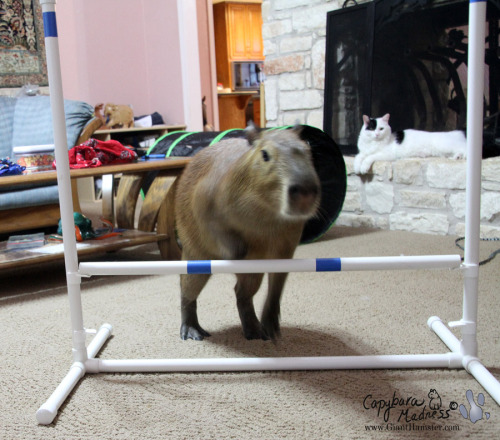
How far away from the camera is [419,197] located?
10.5 feet

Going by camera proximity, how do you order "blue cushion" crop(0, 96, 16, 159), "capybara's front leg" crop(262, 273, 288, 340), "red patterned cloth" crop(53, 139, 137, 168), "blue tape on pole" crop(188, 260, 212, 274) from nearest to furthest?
"blue tape on pole" crop(188, 260, 212, 274), "capybara's front leg" crop(262, 273, 288, 340), "red patterned cloth" crop(53, 139, 137, 168), "blue cushion" crop(0, 96, 16, 159)

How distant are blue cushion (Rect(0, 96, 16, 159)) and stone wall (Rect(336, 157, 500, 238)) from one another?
2.21m

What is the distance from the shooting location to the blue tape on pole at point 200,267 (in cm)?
132

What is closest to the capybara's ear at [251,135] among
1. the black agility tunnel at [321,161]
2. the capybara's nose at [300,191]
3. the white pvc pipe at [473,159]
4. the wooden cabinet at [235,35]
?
the capybara's nose at [300,191]

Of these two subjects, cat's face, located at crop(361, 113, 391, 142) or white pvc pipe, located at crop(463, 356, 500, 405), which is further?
cat's face, located at crop(361, 113, 391, 142)

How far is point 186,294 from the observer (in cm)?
161

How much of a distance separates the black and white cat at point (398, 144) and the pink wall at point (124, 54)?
10.1ft

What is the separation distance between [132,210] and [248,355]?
60.0 inches

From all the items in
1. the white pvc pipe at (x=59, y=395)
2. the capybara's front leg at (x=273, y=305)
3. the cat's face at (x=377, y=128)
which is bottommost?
the white pvc pipe at (x=59, y=395)

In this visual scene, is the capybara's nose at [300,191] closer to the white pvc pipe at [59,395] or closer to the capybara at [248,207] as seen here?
the capybara at [248,207]

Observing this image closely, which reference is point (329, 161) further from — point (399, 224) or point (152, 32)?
point (152, 32)

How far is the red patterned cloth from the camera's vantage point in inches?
101

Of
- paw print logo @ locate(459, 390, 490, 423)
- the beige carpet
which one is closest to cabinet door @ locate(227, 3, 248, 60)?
the beige carpet

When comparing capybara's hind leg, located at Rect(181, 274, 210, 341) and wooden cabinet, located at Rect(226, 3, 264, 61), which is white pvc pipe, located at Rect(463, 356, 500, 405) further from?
wooden cabinet, located at Rect(226, 3, 264, 61)
